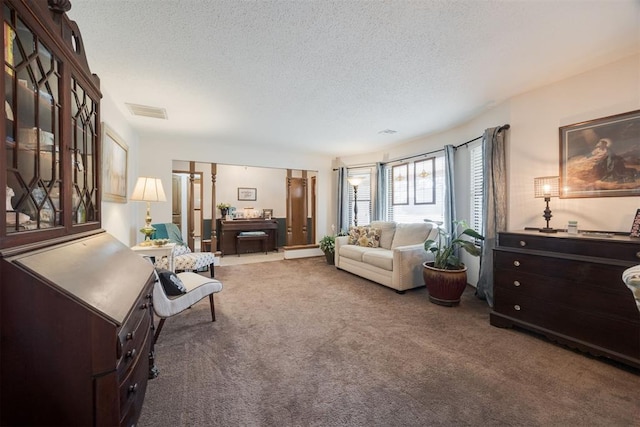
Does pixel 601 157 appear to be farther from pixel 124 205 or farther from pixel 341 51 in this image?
pixel 124 205

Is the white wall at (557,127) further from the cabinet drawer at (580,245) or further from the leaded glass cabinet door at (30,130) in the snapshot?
the leaded glass cabinet door at (30,130)

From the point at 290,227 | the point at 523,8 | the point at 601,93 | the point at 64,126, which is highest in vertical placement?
the point at 523,8

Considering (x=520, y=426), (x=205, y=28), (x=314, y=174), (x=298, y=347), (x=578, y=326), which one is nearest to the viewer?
(x=520, y=426)

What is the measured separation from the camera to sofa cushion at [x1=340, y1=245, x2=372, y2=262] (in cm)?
421

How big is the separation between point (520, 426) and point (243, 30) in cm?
292

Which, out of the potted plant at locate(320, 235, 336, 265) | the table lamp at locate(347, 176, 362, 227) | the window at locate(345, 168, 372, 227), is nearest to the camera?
the potted plant at locate(320, 235, 336, 265)

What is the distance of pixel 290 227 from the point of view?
702 centimetres

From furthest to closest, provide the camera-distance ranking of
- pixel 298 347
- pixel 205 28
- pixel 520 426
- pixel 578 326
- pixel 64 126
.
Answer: pixel 298 347 → pixel 578 326 → pixel 205 28 → pixel 520 426 → pixel 64 126

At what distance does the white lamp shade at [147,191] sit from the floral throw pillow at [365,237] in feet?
10.00

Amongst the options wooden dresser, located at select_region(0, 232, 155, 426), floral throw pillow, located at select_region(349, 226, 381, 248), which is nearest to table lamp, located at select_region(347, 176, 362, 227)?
floral throw pillow, located at select_region(349, 226, 381, 248)

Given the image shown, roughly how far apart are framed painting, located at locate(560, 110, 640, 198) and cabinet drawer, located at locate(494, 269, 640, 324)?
930mm

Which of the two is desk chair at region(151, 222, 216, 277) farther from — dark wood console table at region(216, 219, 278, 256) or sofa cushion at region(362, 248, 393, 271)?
sofa cushion at region(362, 248, 393, 271)

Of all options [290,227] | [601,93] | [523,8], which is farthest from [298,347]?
[290,227]

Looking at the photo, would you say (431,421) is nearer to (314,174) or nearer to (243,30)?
(243,30)
